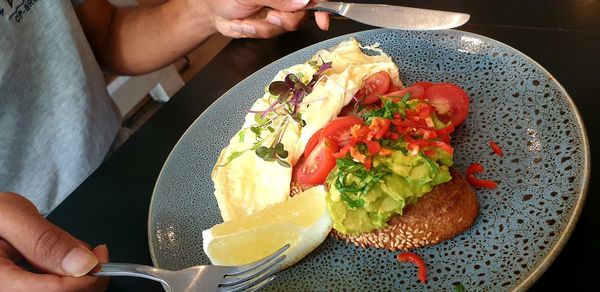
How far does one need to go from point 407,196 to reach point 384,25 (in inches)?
23.1

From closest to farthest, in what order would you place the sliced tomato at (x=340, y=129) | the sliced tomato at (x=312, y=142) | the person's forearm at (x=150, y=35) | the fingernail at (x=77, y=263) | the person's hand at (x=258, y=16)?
the fingernail at (x=77, y=263) < the sliced tomato at (x=340, y=129) < the sliced tomato at (x=312, y=142) < the person's hand at (x=258, y=16) < the person's forearm at (x=150, y=35)

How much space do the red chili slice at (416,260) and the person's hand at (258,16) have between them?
86 cm

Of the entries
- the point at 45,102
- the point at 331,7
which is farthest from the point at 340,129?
the point at 45,102

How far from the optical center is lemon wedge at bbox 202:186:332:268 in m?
1.25

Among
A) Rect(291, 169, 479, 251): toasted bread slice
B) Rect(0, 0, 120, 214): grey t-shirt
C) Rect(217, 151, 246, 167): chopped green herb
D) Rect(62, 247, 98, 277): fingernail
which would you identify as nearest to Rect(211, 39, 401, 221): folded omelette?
Rect(217, 151, 246, 167): chopped green herb

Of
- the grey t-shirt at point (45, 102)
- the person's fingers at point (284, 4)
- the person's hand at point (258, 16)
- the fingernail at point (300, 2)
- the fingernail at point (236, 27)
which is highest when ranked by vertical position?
the fingernail at point (300, 2)

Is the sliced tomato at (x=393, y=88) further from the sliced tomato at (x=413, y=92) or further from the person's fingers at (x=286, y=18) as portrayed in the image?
the person's fingers at (x=286, y=18)

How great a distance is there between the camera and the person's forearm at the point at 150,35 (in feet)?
6.72

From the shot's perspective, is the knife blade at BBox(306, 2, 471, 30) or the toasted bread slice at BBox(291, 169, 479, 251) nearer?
the toasted bread slice at BBox(291, 169, 479, 251)

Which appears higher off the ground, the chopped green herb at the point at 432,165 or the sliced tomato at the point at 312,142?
the chopped green herb at the point at 432,165

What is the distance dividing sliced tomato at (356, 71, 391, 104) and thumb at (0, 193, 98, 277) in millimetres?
886

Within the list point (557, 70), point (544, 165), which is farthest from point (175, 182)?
point (557, 70)

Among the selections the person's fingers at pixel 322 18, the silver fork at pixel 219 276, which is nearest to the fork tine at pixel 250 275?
the silver fork at pixel 219 276

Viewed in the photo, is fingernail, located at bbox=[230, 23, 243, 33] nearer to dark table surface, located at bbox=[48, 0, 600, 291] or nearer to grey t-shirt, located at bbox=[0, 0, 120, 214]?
dark table surface, located at bbox=[48, 0, 600, 291]
